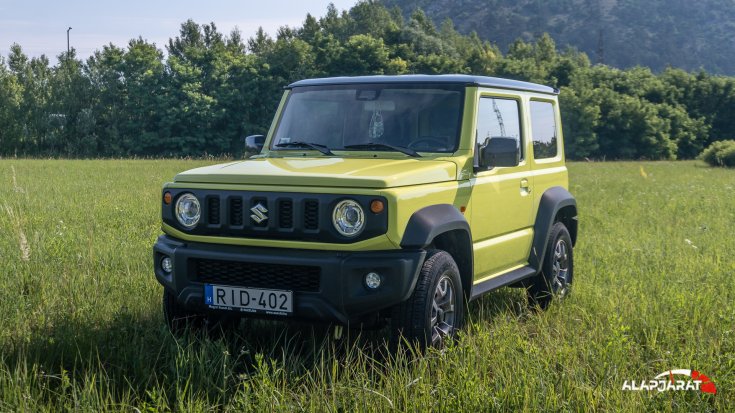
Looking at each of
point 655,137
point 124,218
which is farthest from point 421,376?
point 655,137

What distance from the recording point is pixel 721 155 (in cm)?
4325

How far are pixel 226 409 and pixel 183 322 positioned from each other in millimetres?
1520

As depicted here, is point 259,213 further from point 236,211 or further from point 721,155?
point 721,155

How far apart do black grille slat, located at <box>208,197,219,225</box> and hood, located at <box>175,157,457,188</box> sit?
12 cm

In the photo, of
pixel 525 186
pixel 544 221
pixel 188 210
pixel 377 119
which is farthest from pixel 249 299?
pixel 544 221

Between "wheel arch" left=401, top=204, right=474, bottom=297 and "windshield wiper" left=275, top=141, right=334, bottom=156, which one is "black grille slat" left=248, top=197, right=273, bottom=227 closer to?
"wheel arch" left=401, top=204, right=474, bottom=297

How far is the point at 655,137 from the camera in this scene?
223 ft

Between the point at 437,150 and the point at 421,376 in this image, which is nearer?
the point at 421,376

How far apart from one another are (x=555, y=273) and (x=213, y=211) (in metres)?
3.46

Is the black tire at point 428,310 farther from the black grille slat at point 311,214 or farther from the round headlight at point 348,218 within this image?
the black grille slat at point 311,214

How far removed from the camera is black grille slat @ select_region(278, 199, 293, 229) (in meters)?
4.84

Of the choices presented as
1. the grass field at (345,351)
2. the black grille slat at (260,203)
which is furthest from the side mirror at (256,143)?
the black grille slat at (260,203)

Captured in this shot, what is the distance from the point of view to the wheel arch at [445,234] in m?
4.81

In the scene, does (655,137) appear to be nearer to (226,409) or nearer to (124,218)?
→ (124,218)
